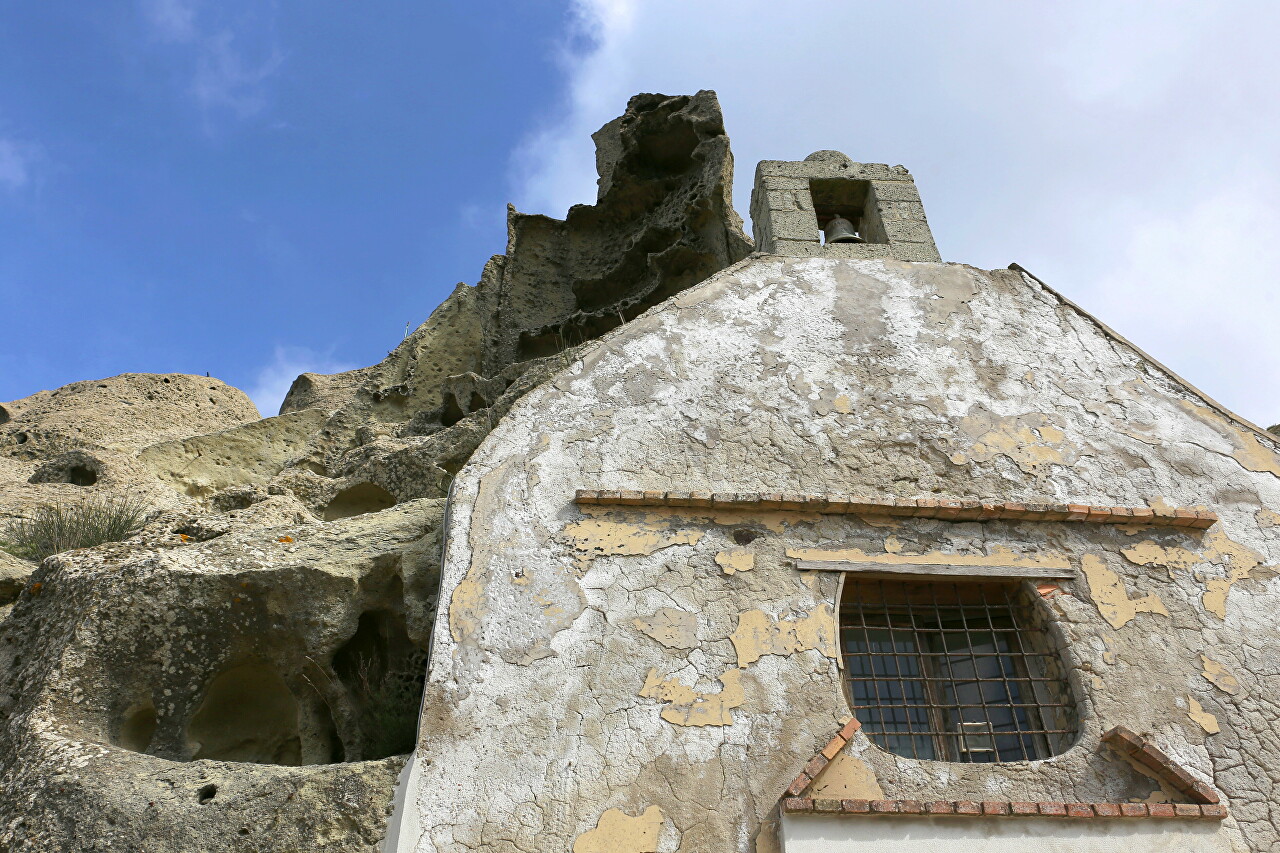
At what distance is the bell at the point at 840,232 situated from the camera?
8.27m

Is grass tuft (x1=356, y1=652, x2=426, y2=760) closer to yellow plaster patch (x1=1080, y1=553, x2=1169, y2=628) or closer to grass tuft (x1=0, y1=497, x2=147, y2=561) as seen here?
grass tuft (x1=0, y1=497, x2=147, y2=561)

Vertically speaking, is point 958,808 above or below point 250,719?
below

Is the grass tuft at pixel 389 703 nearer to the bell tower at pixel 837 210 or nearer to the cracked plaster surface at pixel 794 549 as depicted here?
the cracked plaster surface at pixel 794 549

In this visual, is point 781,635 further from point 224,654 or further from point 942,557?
point 224,654

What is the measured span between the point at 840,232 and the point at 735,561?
3901mm

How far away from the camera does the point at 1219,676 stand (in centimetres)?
521

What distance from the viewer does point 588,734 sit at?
15.5ft

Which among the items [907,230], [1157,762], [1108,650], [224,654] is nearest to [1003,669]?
[1108,650]

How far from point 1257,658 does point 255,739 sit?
5417 millimetres

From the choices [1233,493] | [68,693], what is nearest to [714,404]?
[1233,493]

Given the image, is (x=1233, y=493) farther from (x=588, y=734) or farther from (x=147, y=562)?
(x=147, y=562)

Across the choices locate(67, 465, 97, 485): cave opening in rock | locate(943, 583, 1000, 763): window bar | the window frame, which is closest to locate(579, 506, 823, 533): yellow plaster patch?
the window frame

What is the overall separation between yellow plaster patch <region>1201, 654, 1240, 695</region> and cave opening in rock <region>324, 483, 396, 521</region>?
18.6ft

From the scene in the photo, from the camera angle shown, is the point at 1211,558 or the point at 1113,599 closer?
the point at 1113,599
